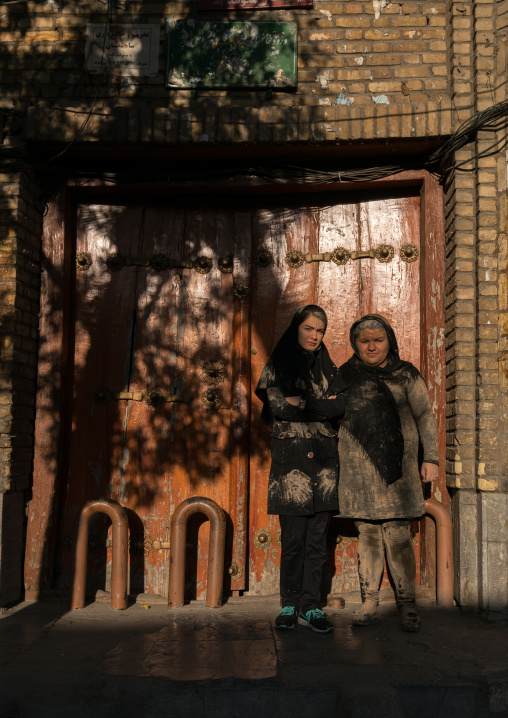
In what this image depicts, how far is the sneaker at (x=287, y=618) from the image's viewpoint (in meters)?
3.92

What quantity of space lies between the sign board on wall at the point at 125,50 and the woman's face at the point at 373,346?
2514 mm

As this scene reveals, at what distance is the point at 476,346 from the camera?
441cm

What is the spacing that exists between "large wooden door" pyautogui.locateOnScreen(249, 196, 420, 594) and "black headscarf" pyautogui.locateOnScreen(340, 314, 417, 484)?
2.51 ft

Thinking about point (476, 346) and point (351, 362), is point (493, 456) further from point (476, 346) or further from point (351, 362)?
point (351, 362)

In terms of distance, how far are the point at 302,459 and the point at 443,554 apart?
1.19 metres

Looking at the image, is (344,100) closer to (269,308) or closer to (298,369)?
(269,308)

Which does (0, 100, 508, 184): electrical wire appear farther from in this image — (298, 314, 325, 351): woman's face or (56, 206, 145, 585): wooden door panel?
(298, 314, 325, 351): woman's face

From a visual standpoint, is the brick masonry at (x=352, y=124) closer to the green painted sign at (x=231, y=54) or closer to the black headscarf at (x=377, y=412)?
the green painted sign at (x=231, y=54)

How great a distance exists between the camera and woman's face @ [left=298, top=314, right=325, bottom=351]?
4.20 meters

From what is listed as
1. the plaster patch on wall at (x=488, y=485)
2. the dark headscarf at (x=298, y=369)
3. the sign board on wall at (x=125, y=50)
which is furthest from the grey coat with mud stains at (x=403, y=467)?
the sign board on wall at (x=125, y=50)

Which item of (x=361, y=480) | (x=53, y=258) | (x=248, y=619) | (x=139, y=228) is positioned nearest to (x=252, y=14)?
(x=139, y=228)

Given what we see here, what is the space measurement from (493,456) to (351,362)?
3.59 ft

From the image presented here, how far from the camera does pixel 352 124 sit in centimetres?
461

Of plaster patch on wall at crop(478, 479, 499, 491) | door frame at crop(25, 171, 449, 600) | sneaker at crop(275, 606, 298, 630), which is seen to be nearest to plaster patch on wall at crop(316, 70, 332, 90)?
door frame at crop(25, 171, 449, 600)
